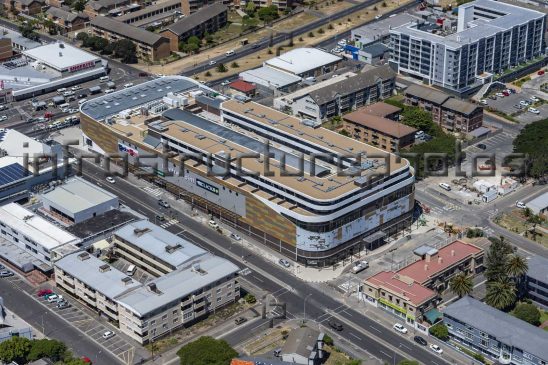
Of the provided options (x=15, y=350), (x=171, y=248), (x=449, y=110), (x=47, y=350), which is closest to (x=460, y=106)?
(x=449, y=110)

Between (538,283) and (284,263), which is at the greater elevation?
(538,283)

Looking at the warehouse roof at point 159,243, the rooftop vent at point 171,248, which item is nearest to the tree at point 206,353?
the warehouse roof at point 159,243

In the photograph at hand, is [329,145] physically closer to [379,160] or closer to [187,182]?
[379,160]

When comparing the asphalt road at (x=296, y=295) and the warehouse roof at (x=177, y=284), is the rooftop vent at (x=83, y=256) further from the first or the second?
the asphalt road at (x=296, y=295)

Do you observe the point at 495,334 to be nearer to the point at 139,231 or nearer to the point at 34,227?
the point at 139,231

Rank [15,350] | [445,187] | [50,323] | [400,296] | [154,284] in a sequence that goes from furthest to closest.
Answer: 1. [445,187]
2. [400,296]
3. [50,323]
4. [154,284]
5. [15,350]
